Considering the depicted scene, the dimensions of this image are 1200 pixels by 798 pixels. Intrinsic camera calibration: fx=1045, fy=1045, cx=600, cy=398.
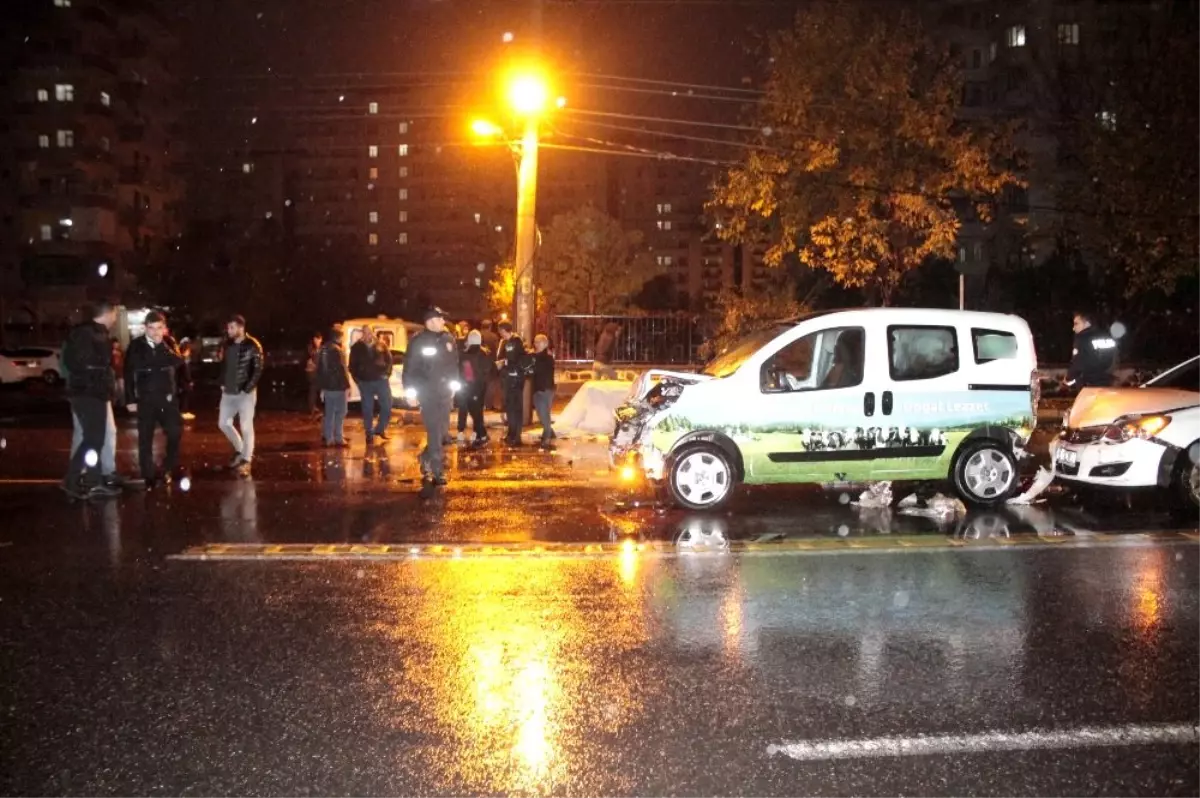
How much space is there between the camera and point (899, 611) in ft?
21.2

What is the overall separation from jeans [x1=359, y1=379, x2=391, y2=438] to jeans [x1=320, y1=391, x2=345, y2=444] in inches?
Answer: 3.8

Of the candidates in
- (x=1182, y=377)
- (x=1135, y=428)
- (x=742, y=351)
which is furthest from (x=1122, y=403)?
(x=742, y=351)

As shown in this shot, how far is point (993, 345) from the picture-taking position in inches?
395

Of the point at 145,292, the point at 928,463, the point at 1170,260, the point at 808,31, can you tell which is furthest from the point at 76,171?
the point at 928,463

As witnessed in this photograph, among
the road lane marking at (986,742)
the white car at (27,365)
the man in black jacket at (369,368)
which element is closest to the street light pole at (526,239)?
the man in black jacket at (369,368)

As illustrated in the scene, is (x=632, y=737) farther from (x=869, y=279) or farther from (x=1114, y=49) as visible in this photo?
(x=1114, y=49)

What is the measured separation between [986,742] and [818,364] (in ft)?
20.7

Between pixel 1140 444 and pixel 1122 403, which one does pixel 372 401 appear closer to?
pixel 1122 403

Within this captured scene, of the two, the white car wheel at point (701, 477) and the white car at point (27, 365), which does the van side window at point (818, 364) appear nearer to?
the white car wheel at point (701, 477)

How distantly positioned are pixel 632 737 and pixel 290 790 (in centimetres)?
142

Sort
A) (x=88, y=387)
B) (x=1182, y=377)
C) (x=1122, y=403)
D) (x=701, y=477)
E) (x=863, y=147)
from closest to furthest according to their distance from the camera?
(x=701, y=477) < (x=1122, y=403) < (x=88, y=387) < (x=1182, y=377) < (x=863, y=147)

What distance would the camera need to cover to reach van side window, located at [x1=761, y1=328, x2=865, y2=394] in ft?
31.9

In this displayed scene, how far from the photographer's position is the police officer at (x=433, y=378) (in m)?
10.9

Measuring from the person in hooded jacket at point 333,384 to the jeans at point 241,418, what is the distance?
189cm
